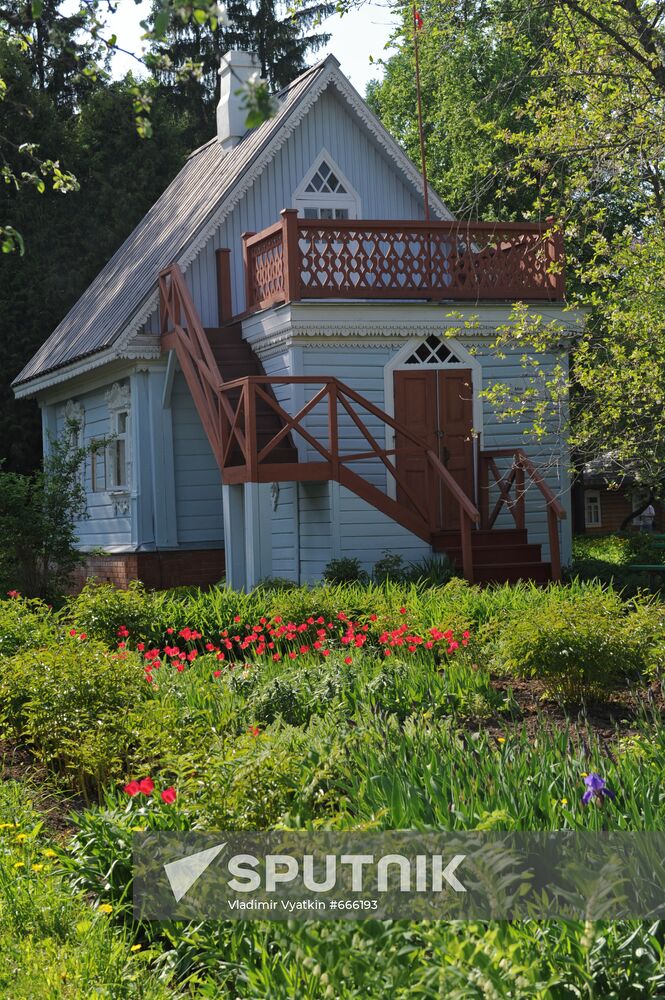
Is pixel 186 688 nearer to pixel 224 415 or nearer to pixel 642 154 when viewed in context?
pixel 642 154

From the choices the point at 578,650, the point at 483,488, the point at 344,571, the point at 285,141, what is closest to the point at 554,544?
the point at 483,488

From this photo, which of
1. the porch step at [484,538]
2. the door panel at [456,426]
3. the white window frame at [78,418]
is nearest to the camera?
the porch step at [484,538]

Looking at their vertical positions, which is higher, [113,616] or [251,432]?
[251,432]

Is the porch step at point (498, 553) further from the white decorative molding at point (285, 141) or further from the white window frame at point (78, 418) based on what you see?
the white window frame at point (78, 418)

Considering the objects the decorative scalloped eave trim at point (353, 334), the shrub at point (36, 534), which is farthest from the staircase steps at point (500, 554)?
the shrub at point (36, 534)

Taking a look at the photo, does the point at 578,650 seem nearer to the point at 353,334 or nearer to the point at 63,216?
the point at 353,334

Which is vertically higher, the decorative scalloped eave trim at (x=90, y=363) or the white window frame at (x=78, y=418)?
the decorative scalloped eave trim at (x=90, y=363)

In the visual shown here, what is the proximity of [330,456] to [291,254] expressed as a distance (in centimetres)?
284

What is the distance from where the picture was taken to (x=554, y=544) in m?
15.5

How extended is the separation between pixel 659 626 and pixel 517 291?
932cm

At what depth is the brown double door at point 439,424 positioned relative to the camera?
1697cm

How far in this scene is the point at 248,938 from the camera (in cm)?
429

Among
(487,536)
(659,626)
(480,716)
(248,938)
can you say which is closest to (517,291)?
(487,536)

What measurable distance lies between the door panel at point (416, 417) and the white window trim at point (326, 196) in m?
4.58
